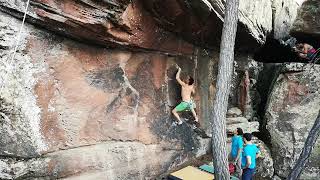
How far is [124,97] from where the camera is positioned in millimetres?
7770

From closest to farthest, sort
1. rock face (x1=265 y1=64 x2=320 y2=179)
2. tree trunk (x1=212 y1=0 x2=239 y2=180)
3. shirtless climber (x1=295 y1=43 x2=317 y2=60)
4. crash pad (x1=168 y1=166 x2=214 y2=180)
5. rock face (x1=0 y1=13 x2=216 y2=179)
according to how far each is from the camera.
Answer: rock face (x1=0 y1=13 x2=216 y2=179) → tree trunk (x1=212 y1=0 x2=239 y2=180) → crash pad (x1=168 y1=166 x2=214 y2=180) → rock face (x1=265 y1=64 x2=320 y2=179) → shirtless climber (x1=295 y1=43 x2=317 y2=60)

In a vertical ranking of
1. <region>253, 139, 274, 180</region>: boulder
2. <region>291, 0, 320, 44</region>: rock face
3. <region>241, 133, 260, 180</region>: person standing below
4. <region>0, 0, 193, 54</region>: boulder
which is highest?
<region>291, 0, 320, 44</region>: rock face

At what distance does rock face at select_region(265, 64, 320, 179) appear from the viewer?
10102 mm

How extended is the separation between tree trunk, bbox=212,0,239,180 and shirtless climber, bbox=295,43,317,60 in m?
5.71

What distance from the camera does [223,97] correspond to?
6547mm

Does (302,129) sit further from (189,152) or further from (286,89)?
(189,152)

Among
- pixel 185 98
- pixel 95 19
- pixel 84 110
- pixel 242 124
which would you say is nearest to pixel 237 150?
pixel 185 98

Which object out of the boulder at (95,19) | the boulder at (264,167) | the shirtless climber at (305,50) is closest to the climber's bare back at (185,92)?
the boulder at (95,19)

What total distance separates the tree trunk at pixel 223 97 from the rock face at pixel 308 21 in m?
5.83

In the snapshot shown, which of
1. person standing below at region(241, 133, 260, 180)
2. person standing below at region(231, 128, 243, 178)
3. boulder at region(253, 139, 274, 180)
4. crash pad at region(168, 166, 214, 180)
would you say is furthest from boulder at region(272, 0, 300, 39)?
crash pad at region(168, 166, 214, 180)

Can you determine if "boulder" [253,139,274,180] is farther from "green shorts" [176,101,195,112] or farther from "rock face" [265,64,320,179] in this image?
"green shorts" [176,101,195,112]

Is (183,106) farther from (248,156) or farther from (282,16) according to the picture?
(282,16)

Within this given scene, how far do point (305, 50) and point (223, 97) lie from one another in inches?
255

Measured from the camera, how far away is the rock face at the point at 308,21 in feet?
36.8
